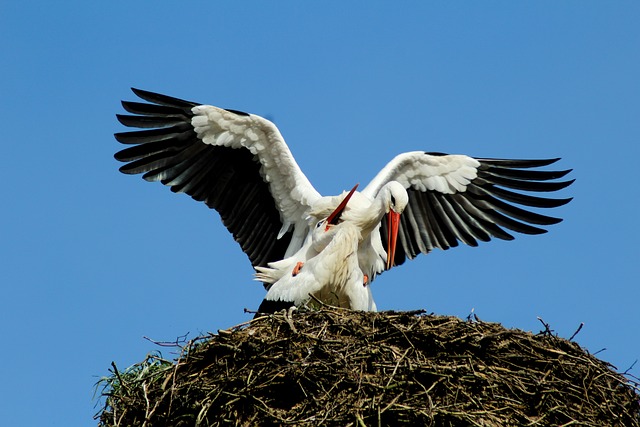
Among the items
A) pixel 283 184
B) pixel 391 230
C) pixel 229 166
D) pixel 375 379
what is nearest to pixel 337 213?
pixel 391 230

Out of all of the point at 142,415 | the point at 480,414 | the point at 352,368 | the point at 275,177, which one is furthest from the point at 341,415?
the point at 275,177

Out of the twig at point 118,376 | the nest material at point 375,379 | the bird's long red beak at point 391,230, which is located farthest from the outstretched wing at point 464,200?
the twig at point 118,376

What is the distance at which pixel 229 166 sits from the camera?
9.86 meters

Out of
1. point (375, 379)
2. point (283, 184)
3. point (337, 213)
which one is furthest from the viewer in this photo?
point (283, 184)

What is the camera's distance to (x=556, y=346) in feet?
23.9

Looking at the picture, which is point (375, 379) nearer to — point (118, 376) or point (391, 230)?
point (118, 376)

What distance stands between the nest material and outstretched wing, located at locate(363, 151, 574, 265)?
2758 mm

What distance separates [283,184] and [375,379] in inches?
133

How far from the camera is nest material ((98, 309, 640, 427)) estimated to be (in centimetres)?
655

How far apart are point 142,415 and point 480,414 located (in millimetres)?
2042

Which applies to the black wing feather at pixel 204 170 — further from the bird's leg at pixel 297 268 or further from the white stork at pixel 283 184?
the bird's leg at pixel 297 268

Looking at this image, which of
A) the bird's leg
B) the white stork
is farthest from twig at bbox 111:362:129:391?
the white stork

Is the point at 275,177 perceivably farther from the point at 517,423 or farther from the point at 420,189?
the point at 517,423

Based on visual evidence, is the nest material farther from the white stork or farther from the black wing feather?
the black wing feather
